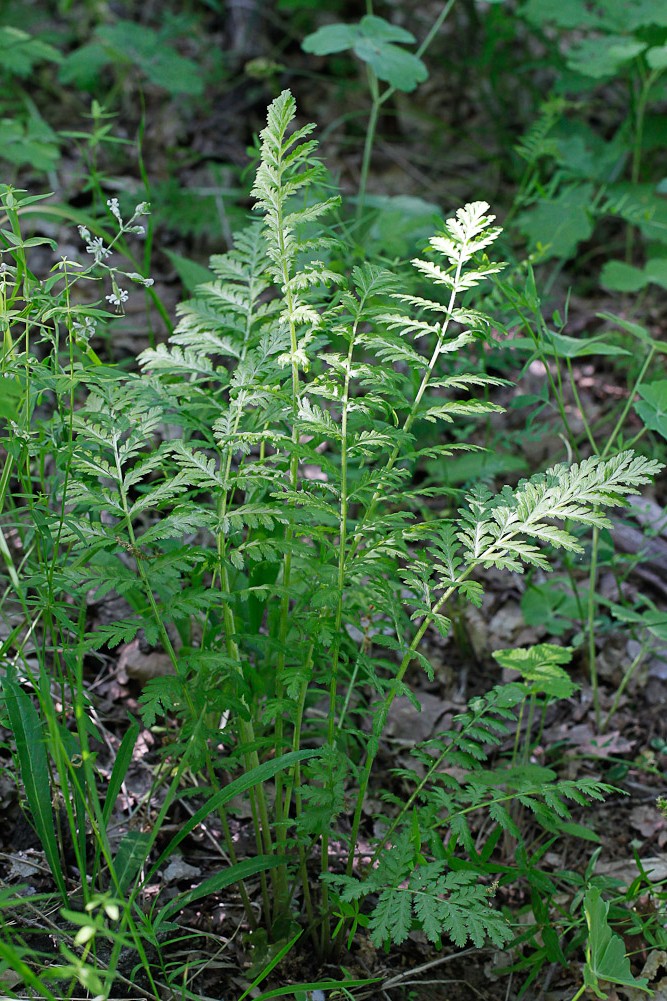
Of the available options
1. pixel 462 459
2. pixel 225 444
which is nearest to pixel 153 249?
pixel 462 459

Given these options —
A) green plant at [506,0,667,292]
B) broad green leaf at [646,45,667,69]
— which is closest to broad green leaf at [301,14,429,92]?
green plant at [506,0,667,292]

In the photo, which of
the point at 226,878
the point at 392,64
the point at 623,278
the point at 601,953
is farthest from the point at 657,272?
Answer: the point at 226,878

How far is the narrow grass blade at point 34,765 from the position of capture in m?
1.61

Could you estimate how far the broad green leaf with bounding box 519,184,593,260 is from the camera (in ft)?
11.5

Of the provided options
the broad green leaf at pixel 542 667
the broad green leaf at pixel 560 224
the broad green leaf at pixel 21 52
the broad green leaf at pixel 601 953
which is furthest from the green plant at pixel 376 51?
the broad green leaf at pixel 601 953

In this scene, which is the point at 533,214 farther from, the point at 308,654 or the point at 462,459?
the point at 308,654

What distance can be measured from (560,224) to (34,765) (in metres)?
2.91

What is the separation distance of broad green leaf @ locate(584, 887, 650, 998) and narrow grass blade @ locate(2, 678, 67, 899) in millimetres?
949

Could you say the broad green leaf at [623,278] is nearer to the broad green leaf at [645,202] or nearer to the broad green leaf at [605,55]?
the broad green leaf at [645,202]

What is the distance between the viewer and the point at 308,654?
5.28 ft

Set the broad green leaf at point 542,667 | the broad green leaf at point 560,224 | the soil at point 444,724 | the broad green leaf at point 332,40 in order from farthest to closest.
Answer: the broad green leaf at point 560,224
the broad green leaf at point 332,40
the broad green leaf at point 542,667
the soil at point 444,724

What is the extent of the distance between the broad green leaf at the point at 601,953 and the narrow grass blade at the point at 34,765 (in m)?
0.95

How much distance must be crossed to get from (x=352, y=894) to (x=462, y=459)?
5.50ft

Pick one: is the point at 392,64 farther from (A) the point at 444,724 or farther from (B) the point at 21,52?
(A) the point at 444,724
